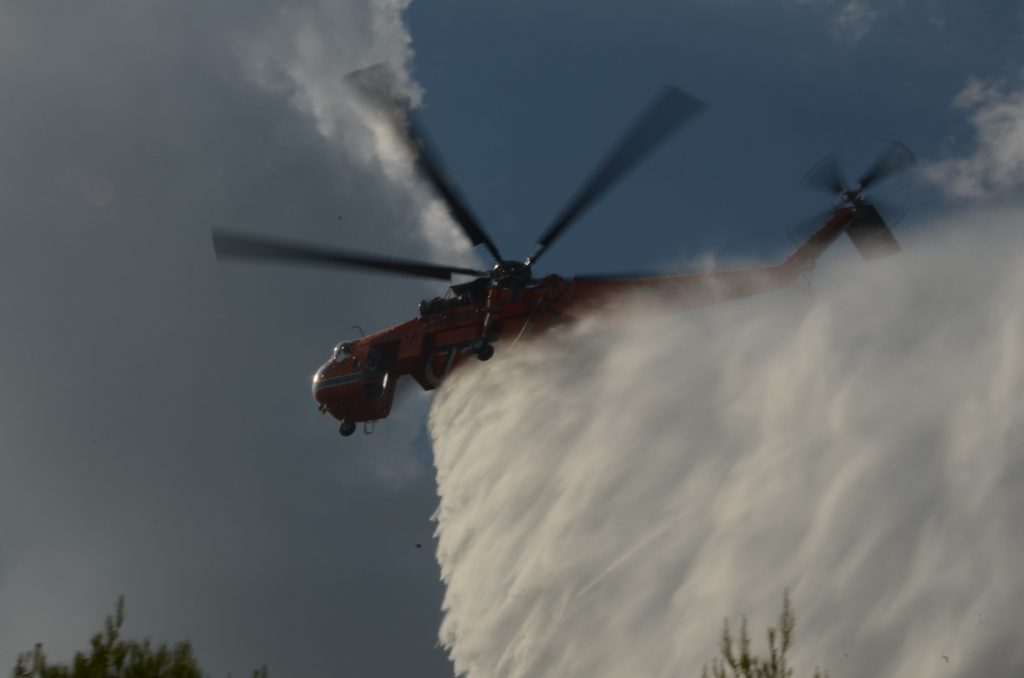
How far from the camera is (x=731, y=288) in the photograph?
3086 cm

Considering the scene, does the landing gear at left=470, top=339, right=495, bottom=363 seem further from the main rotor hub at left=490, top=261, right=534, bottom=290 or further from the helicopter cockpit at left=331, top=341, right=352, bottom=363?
the helicopter cockpit at left=331, top=341, right=352, bottom=363

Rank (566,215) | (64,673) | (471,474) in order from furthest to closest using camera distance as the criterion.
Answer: (471,474) < (566,215) < (64,673)

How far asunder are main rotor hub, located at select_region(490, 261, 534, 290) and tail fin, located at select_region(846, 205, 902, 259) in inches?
304

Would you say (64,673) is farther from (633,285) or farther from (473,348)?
(633,285)

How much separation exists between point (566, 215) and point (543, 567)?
29.2 ft

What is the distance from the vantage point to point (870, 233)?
3095 centimetres

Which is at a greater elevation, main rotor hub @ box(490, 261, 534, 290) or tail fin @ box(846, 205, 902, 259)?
main rotor hub @ box(490, 261, 534, 290)

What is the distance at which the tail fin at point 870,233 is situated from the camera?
30.9 m

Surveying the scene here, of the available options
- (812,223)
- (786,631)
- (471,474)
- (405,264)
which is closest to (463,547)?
(471,474)

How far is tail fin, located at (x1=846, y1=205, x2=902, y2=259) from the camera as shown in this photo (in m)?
30.9

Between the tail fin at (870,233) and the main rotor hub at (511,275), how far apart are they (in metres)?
7.72

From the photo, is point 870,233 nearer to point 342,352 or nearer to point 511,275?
point 511,275

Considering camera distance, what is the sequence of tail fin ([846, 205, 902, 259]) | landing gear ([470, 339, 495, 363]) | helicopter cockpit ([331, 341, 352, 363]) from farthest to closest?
1. helicopter cockpit ([331, 341, 352, 363])
2. landing gear ([470, 339, 495, 363])
3. tail fin ([846, 205, 902, 259])

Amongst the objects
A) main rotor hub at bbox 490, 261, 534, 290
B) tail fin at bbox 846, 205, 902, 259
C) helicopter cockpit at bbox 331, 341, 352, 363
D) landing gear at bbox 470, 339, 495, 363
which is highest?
helicopter cockpit at bbox 331, 341, 352, 363
